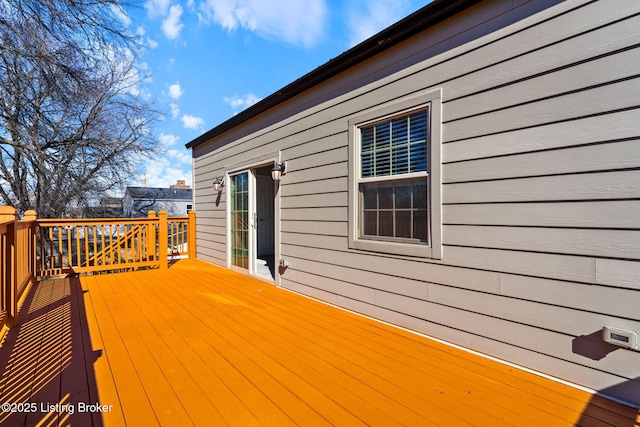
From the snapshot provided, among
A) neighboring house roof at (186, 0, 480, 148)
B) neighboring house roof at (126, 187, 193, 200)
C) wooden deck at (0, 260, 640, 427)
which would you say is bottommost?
wooden deck at (0, 260, 640, 427)

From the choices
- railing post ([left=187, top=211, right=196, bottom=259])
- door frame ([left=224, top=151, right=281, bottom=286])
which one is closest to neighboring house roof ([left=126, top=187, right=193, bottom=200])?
railing post ([left=187, top=211, right=196, bottom=259])

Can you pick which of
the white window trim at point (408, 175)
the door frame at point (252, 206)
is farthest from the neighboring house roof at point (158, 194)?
the white window trim at point (408, 175)

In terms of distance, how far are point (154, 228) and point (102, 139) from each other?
582 cm

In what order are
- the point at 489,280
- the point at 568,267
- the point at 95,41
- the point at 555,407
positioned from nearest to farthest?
the point at 555,407
the point at 568,267
the point at 489,280
the point at 95,41

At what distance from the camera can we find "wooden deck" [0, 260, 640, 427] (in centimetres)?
164

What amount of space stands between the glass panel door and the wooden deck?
198 centimetres

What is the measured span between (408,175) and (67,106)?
7310 mm

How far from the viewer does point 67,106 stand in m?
6.54

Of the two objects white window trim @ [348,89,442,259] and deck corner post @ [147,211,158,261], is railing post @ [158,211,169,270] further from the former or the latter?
white window trim @ [348,89,442,259]

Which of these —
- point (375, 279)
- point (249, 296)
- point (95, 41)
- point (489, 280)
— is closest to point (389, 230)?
point (375, 279)

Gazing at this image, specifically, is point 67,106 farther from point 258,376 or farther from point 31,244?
point 258,376

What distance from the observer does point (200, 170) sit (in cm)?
714

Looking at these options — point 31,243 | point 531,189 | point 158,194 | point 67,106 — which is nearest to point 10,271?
point 31,243

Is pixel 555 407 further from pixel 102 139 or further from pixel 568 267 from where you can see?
pixel 102 139
